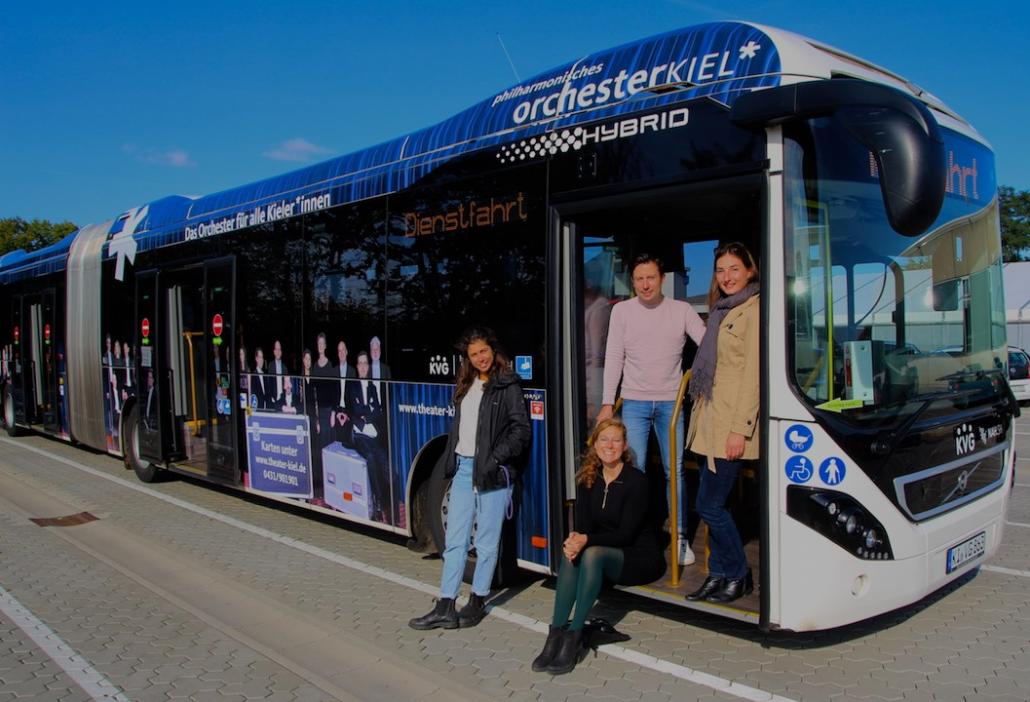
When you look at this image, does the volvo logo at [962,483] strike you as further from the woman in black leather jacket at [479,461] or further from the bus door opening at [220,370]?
the bus door opening at [220,370]

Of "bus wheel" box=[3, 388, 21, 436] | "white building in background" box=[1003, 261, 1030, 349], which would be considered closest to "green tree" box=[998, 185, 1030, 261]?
"white building in background" box=[1003, 261, 1030, 349]

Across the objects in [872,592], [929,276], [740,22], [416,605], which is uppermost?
[740,22]

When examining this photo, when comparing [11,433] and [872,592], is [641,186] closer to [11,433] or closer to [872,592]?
[872,592]

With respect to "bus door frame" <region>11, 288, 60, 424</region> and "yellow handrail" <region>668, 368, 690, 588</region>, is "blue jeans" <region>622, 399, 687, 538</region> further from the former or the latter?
"bus door frame" <region>11, 288, 60, 424</region>

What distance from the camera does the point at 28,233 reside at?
5500 cm

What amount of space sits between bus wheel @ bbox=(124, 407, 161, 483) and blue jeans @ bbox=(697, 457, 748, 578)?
7830 millimetres

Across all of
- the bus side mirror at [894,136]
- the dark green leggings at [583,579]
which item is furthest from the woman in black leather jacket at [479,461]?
the bus side mirror at [894,136]

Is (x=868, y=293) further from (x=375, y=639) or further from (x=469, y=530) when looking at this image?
(x=375, y=639)

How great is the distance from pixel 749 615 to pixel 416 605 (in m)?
2.30

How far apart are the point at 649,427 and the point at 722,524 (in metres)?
0.80

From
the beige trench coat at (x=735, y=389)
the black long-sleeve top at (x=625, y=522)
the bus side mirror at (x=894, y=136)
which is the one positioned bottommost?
the black long-sleeve top at (x=625, y=522)

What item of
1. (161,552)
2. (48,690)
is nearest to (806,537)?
(48,690)

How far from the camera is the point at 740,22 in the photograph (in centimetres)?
461

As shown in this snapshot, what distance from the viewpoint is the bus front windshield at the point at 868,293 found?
13.5 feet
